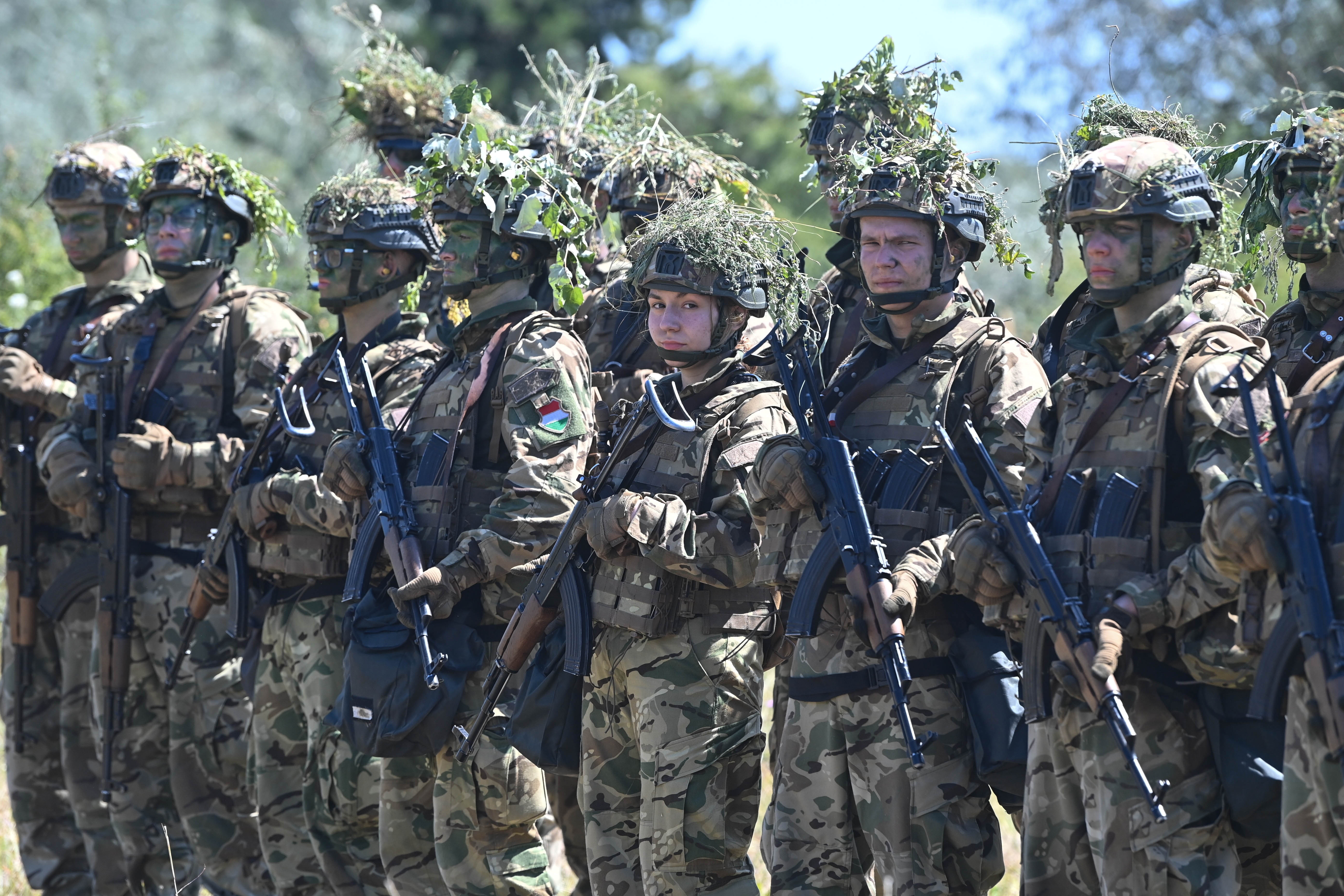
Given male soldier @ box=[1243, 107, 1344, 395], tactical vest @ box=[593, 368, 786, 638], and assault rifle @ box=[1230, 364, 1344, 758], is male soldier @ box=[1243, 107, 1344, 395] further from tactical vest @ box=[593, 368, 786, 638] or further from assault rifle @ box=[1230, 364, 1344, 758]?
tactical vest @ box=[593, 368, 786, 638]

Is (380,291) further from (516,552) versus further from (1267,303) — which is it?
(1267,303)

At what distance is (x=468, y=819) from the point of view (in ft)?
21.2

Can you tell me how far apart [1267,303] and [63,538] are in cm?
623

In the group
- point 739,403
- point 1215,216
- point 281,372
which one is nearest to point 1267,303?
point 1215,216

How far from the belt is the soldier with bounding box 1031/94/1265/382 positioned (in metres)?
1.17

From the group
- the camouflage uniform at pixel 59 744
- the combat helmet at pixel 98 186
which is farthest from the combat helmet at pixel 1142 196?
the combat helmet at pixel 98 186

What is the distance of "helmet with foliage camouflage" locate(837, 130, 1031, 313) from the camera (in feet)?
19.4

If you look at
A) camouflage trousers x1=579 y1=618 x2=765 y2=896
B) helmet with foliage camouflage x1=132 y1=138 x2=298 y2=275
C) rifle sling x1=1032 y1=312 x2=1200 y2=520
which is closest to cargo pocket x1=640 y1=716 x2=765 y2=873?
camouflage trousers x1=579 y1=618 x2=765 y2=896

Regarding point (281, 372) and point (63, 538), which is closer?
point (281, 372)

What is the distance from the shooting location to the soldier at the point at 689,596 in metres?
5.87

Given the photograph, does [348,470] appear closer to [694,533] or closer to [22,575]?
[694,533]

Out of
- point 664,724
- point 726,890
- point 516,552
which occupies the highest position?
point 516,552

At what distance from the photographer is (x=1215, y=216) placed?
212 inches

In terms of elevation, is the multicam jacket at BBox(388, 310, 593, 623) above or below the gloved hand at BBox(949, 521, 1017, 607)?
above
